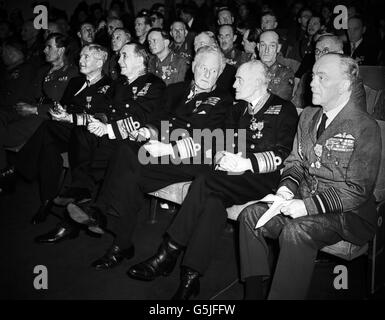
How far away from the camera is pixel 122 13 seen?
28.2 ft

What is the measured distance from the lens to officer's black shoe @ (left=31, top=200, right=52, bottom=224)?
3525mm

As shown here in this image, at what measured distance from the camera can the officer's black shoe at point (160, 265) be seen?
2.60m

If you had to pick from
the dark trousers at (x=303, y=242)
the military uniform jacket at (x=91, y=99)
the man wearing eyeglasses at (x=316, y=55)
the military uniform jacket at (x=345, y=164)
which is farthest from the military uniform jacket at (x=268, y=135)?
the military uniform jacket at (x=91, y=99)

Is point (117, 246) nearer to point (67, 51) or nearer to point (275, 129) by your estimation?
point (275, 129)

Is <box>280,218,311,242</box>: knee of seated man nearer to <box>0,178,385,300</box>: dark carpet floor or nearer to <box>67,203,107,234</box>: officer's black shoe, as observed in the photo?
<box>0,178,385,300</box>: dark carpet floor

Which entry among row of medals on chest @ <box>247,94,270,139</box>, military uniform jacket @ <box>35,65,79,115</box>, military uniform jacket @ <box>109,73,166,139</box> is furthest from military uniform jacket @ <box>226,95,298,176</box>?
military uniform jacket @ <box>35,65,79,115</box>

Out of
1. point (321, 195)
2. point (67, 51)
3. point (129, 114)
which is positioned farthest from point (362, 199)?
point (67, 51)

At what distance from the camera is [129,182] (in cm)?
284

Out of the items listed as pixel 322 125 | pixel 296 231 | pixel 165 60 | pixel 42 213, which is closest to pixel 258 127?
pixel 322 125

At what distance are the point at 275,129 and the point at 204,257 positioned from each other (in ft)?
3.21

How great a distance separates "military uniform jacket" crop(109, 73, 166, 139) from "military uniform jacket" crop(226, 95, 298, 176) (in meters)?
0.99

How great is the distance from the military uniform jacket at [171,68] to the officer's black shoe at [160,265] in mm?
2588

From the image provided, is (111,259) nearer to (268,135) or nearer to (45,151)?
(45,151)

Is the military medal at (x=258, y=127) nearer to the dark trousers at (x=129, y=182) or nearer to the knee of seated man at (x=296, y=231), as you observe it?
the dark trousers at (x=129, y=182)
